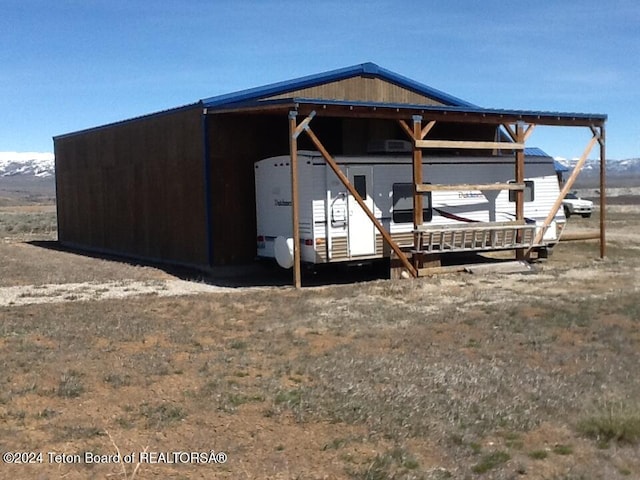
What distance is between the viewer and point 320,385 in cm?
768

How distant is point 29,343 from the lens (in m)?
9.36

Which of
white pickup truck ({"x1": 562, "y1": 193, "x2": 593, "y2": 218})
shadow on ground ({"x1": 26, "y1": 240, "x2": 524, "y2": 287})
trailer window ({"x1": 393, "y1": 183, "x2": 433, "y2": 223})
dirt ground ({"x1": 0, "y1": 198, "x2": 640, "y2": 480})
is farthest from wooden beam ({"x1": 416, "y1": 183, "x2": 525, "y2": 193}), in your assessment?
white pickup truck ({"x1": 562, "y1": 193, "x2": 593, "y2": 218})

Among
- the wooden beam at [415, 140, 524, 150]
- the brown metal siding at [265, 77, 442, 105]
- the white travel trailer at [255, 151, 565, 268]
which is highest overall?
the brown metal siding at [265, 77, 442, 105]

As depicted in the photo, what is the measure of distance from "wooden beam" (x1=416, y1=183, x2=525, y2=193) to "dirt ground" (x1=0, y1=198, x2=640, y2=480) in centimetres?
275

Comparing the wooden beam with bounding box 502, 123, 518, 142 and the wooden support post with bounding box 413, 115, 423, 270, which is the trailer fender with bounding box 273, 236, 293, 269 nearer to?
the wooden support post with bounding box 413, 115, 423, 270

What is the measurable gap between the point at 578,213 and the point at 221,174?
2744 cm

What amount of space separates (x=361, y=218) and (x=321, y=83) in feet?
13.4

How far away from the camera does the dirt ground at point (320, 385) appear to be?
5.79 metres

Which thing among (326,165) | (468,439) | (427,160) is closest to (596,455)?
→ (468,439)

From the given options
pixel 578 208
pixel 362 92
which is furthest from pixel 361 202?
pixel 578 208

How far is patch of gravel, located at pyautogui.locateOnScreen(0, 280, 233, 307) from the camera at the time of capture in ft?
44.3

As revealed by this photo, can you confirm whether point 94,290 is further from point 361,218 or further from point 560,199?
point 560,199

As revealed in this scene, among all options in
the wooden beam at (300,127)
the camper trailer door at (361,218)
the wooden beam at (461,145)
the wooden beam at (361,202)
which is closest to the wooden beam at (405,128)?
the wooden beam at (461,145)

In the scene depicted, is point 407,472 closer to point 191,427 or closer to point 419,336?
point 191,427
